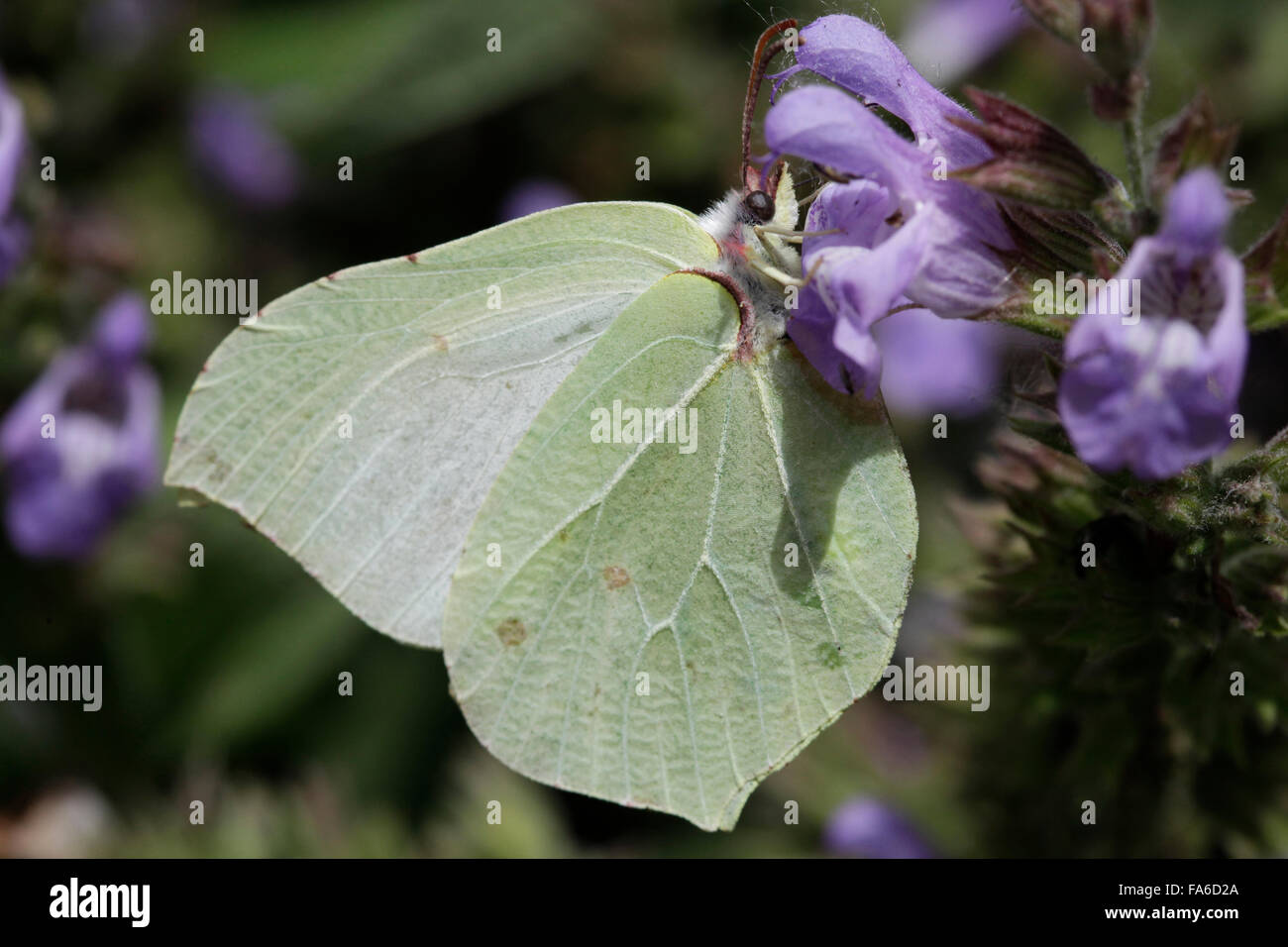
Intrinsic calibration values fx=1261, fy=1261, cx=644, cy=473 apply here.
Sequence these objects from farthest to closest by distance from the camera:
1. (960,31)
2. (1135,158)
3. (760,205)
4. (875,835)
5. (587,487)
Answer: (960,31) → (875,835) → (587,487) → (760,205) → (1135,158)

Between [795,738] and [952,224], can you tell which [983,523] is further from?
[952,224]

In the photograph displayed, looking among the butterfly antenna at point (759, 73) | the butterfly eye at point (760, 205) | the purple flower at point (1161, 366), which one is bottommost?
the purple flower at point (1161, 366)

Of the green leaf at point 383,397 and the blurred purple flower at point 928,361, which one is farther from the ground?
the blurred purple flower at point 928,361

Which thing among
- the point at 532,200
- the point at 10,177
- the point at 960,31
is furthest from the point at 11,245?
the point at 960,31

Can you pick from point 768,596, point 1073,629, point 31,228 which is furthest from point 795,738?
point 31,228

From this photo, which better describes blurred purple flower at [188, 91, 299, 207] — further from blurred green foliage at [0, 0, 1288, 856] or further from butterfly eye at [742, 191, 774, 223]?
butterfly eye at [742, 191, 774, 223]

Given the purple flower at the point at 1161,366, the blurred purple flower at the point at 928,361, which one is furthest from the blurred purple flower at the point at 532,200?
the purple flower at the point at 1161,366

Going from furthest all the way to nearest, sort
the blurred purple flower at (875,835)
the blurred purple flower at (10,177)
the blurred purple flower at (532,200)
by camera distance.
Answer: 1. the blurred purple flower at (532,200)
2. the blurred purple flower at (10,177)
3. the blurred purple flower at (875,835)

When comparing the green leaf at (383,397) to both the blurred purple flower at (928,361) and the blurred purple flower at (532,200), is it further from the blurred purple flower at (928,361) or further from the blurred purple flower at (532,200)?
the blurred purple flower at (928,361)

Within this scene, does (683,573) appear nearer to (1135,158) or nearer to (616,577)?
(616,577)
